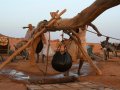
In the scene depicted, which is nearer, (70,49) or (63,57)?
(63,57)

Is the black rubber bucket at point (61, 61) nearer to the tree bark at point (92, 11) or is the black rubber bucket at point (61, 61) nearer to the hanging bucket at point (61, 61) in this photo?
the hanging bucket at point (61, 61)

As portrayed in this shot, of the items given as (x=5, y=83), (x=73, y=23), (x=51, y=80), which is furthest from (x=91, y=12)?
(x=5, y=83)

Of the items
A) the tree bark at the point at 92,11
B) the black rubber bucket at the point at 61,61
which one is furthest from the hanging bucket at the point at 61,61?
the tree bark at the point at 92,11

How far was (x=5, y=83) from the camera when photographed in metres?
10.4

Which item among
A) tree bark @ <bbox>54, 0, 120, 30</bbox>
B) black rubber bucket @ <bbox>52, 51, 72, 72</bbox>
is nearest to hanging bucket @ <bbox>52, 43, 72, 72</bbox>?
black rubber bucket @ <bbox>52, 51, 72, 72</bbox>

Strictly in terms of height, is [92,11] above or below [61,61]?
above

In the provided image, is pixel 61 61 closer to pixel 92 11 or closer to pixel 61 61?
pixel 61 61

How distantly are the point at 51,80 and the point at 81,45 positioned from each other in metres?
2.28

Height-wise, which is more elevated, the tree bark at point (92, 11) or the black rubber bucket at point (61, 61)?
the tree bark at point (92, 11)

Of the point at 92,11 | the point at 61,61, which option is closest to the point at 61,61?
the point at 61,61

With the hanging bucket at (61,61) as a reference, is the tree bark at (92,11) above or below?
above

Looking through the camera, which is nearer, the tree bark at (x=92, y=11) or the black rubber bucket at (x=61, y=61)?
the tree bark at (x=92, y=11)

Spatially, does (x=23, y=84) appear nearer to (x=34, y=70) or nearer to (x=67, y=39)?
(x=67, y=39)

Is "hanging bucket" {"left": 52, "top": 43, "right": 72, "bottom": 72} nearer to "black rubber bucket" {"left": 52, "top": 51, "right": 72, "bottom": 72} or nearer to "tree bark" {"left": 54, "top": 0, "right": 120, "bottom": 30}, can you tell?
"black rubber bucket" {"left": 52, "top": 51, "right": 72, "bottom": 72}
